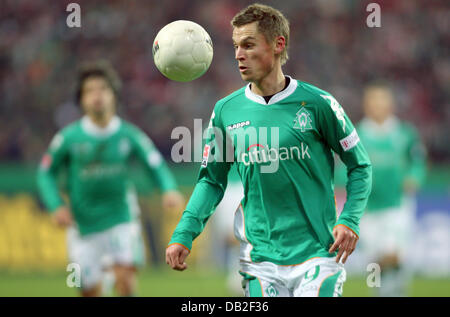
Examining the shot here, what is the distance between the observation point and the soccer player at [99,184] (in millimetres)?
7059

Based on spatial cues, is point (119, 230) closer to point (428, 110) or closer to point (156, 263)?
point (156, 263)

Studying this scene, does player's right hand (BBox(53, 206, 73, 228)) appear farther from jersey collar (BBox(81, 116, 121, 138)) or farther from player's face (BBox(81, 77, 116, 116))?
player's face (BBox(81, 77, 116, 116))

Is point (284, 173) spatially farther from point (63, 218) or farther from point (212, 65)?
point (212, 65)

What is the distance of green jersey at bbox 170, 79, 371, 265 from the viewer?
4.04 metres

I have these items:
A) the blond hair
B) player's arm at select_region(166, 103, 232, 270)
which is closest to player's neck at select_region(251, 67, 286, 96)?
the blond hair

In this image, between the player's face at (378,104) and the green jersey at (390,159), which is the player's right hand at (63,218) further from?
the player's face at (378,104)

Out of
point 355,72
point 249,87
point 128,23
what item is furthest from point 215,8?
point 249,87

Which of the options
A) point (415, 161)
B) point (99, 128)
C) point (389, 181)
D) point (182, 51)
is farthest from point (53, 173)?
point (415, 161)

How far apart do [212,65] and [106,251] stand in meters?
7.27

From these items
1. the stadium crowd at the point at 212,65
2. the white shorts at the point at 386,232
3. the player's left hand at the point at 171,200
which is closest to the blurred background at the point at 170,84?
the stadium crowd at the point at 212,65

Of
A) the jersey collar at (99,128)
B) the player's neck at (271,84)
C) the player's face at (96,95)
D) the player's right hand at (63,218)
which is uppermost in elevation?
the player's face at (96,95)

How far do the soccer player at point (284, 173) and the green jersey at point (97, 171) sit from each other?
312 cm

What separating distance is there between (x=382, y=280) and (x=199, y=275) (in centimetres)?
336

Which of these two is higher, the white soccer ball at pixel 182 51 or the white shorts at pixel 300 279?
the white soccer ball at pixel 182 51
